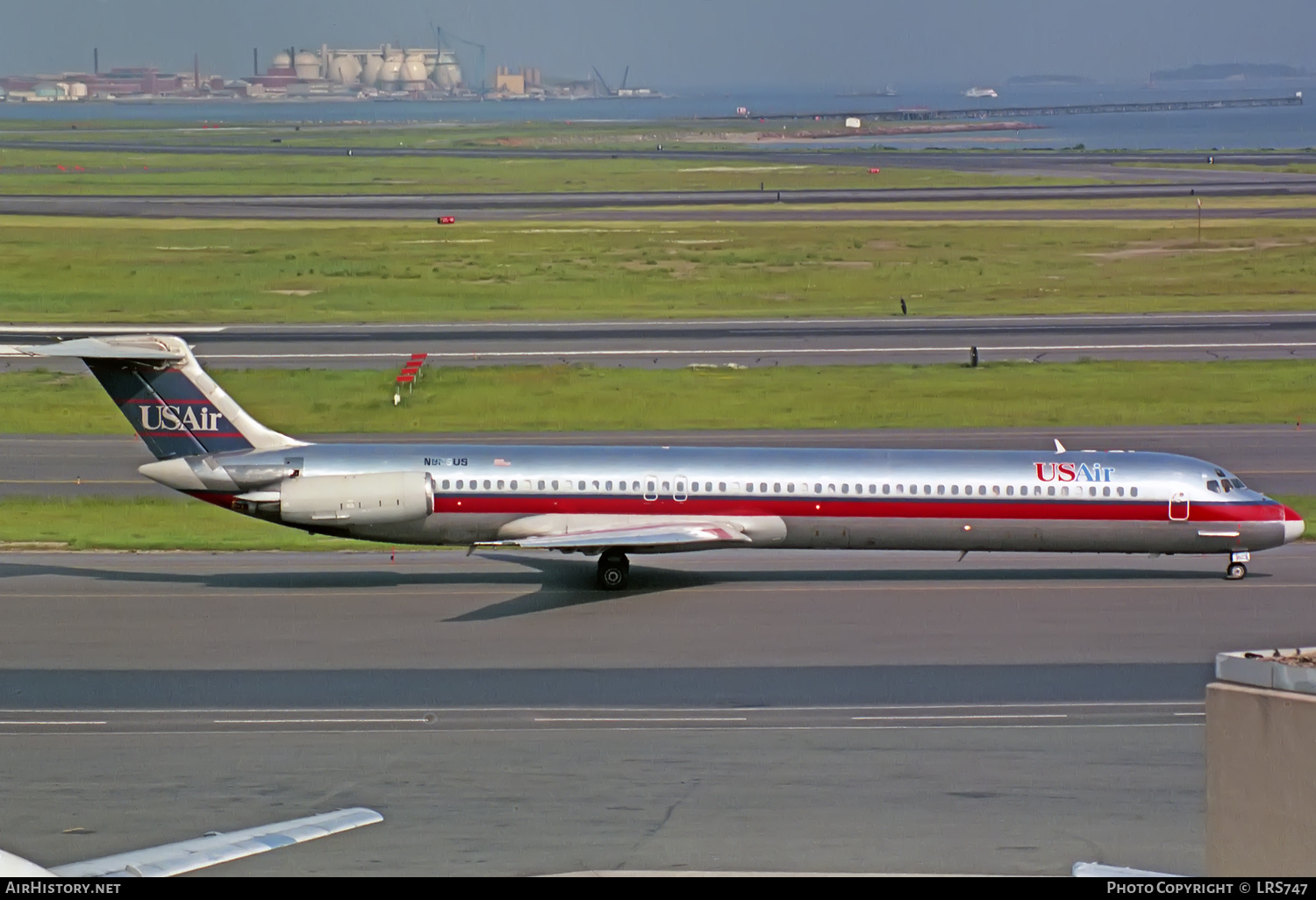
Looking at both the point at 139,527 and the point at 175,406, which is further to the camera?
the point at 139,527

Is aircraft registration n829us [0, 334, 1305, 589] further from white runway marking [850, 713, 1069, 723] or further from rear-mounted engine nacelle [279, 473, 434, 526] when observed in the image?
white runway marking [850, 713, 1069, 723]

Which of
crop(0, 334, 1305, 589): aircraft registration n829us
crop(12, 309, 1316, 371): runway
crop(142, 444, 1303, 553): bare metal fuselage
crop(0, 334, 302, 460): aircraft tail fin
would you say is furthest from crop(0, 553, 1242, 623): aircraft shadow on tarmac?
crop(12, 309, 1316, 371): runway

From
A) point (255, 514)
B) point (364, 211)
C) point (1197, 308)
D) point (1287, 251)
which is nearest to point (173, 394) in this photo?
point (255, 514)

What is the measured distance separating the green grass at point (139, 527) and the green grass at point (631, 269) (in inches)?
1380

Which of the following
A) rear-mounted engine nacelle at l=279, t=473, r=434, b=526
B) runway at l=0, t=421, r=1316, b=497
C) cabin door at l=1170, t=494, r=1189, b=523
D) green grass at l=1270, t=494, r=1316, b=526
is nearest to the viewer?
rear-mounted engine nacelle at l=279, t=473, r=434, b=526

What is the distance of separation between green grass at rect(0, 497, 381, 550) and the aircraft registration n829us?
576cm

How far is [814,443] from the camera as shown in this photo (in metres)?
50.0

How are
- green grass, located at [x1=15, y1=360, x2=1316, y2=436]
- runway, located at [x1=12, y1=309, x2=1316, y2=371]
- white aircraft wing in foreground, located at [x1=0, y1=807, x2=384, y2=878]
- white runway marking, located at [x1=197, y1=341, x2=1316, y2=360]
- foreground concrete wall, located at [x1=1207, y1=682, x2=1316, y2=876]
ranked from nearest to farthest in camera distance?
foreground concrete wall, located at [x1=1207, y1=682, x2=1316, y2=876], white aircraft wing in foreground, located at [x1=0, y1=807, x2=384, y2=878], green grass, located at [x1=15, y1=360, x2=1316, y2=436], runway, located at [x1=12, y1=309, x2=1316, y2=371], white runway marking, located at [x1=197, y1=341, x2=1316, y2=360]

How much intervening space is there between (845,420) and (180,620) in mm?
27329

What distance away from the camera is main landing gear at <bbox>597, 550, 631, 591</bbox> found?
112ft

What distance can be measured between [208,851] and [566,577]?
2388cm

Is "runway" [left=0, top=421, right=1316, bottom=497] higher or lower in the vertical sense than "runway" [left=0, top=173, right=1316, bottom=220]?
lower

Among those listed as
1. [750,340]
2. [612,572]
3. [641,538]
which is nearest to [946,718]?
[641,538]

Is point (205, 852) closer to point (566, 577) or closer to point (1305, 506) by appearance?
point (566, 577)
